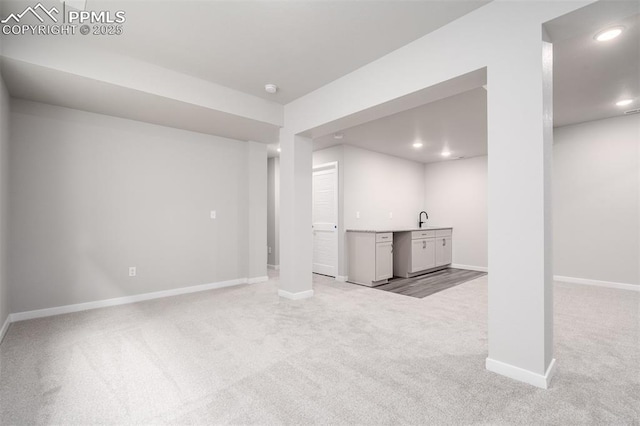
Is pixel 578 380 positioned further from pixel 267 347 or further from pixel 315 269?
pixel 315 269

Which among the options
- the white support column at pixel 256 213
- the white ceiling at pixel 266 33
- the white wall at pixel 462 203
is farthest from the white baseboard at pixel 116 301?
the white wall at pixel 462 203

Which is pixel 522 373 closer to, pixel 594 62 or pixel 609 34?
pixel 609 34

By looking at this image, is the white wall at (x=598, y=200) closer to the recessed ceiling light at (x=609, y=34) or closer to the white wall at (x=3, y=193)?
the recessed ceiling light at (x=609, y=34)

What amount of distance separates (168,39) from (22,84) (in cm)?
154

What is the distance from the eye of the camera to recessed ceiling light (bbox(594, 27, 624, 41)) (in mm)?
2389

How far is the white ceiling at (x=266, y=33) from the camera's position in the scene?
221 cm

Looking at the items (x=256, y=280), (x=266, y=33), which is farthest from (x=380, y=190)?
(x=266, y=33)

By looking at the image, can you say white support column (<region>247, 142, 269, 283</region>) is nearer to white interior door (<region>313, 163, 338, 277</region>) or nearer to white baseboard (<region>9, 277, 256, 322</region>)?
white baseboard (<region>9, 277, 256, 322</region>)

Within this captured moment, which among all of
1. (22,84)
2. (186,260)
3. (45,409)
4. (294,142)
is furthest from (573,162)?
(22,84)

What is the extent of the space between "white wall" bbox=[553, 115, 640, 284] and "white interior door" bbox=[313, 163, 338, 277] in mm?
3742

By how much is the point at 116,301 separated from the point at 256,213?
7.47ft

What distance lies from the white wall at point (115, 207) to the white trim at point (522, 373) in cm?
384

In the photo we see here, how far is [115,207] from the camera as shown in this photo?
150 inches

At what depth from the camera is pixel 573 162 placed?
4922mm
